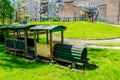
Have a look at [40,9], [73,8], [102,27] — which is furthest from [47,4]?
[102,27]

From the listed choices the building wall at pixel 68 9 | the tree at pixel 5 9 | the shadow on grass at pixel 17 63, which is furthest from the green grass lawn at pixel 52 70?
the building wall at pixel 68 9

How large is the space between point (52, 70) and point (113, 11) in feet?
167

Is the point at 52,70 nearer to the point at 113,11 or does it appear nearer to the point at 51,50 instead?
the point at 51,50

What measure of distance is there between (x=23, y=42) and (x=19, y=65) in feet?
9.58

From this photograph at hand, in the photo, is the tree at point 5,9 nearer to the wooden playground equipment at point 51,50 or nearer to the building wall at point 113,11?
the building wall at point 113,11

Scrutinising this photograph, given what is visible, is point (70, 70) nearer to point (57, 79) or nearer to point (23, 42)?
point (57, 79)

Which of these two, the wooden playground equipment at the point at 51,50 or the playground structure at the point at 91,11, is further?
the playground structure at the point at 91,11

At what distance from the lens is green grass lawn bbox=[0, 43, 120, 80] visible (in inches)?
508

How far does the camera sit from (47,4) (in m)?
99.2

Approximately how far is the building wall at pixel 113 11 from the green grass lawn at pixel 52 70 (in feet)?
149

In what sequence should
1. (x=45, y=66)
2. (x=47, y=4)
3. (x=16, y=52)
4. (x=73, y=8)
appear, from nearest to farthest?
(x=45, y=66), (x=16, y=52), (x=73, y=8), (x=47, y=4)

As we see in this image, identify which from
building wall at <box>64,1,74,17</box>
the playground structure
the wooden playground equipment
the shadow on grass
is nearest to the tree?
the playground structure

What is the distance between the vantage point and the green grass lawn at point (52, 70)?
12906 mm

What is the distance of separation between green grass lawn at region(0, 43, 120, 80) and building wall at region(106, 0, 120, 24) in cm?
4546
